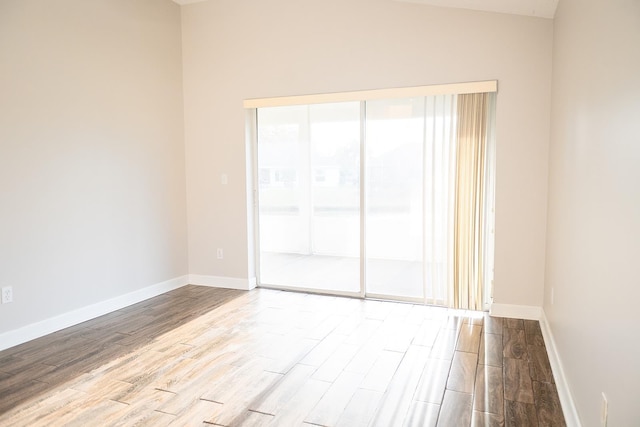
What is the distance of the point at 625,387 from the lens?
1366 millimetres

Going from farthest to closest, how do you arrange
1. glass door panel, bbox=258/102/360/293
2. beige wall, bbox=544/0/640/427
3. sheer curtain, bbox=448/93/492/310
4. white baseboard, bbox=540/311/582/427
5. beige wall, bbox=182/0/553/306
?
glass door panel, bbox=258/102/360/293 < sheer curtain, bbox=448/93/492/310 < beige wall, bbox=182/0/553/306 < white baseboard, bbox=540/311/582/427 < beige wall, bbox=544/0/640/427

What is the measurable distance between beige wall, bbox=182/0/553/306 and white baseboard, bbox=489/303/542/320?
58 millimetres

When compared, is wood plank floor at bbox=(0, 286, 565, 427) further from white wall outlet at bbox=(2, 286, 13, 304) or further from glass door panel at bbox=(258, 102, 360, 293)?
glass door panel at bbox=(258, 102, 360, 293)

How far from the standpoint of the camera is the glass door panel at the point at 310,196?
4.46m

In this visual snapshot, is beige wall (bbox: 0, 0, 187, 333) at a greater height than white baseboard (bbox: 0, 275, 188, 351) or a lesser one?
greater

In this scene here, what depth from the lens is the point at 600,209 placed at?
1734 mm

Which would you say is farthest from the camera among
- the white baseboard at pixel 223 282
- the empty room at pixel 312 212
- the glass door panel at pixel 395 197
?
the white baseboard at pixel 223 282

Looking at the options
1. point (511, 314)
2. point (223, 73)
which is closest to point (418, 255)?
point (511, 314)

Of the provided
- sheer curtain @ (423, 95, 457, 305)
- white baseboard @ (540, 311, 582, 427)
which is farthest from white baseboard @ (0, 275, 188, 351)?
white baseboard @ (540, 311, 582, 427)

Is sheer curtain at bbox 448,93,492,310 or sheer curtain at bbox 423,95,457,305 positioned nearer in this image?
sheer curtain at bbox 448,93,492,310

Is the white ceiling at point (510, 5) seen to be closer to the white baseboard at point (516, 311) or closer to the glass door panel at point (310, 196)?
the glass door panel at point (310, 196)

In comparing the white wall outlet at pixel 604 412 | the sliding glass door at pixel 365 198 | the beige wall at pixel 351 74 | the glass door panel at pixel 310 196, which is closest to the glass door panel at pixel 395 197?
the sliding glass door at pixel 365 198

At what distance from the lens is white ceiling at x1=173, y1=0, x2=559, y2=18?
3.28m

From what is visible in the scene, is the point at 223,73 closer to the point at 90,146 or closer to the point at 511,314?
the point at 90,146
